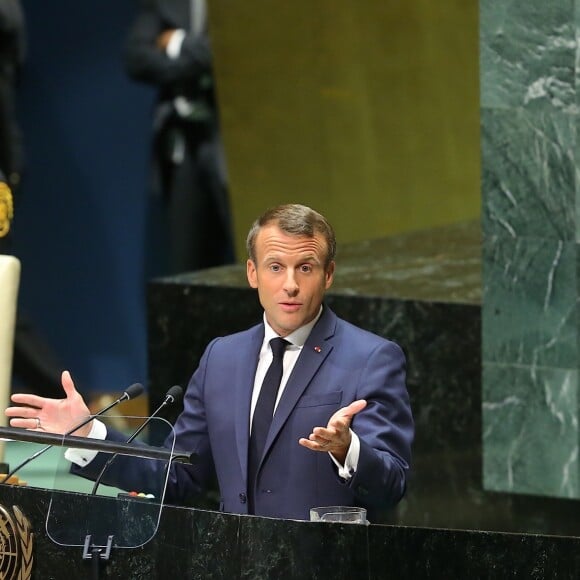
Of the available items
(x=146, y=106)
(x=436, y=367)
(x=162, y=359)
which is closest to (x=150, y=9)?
(x=146, y=106)

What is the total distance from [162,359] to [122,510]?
3472 millimetres

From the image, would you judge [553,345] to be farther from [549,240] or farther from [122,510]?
[122,510]

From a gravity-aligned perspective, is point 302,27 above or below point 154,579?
above

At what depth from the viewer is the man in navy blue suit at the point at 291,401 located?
4.19 meters

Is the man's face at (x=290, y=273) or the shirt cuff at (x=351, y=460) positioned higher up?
the man's face at (x=290, y=273)

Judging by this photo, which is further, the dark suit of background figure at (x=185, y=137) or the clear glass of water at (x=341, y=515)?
the dark suit of background figure at (x=185, y=137)

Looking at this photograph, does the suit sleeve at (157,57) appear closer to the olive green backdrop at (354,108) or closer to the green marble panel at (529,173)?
the olive green backdrop at (354,108)

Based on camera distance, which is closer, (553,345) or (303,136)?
(553,345)

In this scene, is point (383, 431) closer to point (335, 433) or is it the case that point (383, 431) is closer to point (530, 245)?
point (335, 433)

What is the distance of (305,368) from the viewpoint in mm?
4277

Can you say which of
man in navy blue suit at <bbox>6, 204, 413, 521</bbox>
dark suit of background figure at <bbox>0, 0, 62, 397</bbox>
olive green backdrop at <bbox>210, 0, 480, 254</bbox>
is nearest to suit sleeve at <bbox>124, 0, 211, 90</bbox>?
olive green backdrop at <bbox>210, 0, 480, 254</bbox>

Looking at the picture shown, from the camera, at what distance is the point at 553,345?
21.4ft

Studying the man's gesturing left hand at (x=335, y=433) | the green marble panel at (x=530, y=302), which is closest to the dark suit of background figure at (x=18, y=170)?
the green marble panel at (x=530, y=302)

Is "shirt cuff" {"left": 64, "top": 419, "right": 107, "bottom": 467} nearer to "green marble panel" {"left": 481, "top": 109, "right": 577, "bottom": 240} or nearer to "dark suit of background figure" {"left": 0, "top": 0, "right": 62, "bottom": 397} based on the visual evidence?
"green marble panel" {"left": 481, "top": 109, "right": 577, "bottom": 240}
